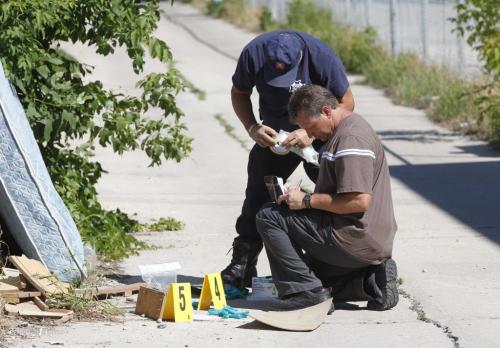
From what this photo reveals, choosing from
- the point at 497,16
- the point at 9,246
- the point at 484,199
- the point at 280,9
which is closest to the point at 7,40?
the point at 9,246

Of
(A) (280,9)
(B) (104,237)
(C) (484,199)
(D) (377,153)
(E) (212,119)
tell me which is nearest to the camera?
(D) (377,153)

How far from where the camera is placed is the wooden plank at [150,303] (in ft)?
21.1

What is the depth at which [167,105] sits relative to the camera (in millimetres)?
8305

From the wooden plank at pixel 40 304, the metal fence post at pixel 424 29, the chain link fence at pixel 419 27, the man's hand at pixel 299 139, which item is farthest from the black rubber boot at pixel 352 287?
the metal fence post at pixel 424 29

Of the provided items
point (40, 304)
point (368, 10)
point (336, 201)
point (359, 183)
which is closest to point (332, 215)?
point (336, 201)

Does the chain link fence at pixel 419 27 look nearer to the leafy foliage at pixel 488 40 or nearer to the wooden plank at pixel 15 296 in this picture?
the leafy foliage at pixel 488 40

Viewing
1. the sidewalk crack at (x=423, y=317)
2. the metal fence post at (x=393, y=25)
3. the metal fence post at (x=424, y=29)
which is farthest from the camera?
the metal fence post at (x=393, y=25)

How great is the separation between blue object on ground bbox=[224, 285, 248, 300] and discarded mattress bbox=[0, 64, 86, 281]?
86cm

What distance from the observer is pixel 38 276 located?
21.9 feet

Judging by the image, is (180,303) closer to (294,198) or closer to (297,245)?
(297,245)

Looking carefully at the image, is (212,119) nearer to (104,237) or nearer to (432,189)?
(432,189)

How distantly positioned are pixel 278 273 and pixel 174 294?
1.92 feet

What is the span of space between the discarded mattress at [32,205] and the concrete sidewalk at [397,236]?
2.17 ft

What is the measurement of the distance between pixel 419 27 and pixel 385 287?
13.3 metres
